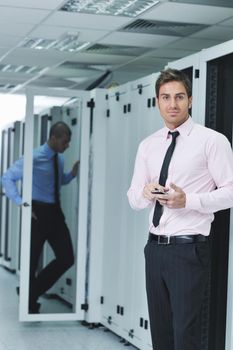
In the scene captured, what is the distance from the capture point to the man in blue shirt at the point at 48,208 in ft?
18.1

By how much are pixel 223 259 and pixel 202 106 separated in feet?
2.71

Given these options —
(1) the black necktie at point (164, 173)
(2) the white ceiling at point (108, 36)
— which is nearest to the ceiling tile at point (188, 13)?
(2) the white ceiling at point (108, 36)

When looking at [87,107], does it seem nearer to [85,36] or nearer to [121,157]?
[121,157]

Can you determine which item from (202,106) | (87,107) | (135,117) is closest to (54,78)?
(87,107)

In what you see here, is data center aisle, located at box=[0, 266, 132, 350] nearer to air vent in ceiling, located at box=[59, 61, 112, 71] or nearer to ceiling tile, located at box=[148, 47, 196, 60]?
ceiling tile, located at box=[148, 47, 196, 60]

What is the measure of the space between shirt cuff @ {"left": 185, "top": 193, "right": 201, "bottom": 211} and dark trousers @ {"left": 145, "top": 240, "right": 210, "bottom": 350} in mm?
187

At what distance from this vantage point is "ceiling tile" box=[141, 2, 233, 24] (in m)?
4.99

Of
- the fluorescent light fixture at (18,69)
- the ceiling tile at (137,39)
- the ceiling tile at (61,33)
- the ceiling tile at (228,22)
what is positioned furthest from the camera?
the fluorescent light fixture at (18,69)

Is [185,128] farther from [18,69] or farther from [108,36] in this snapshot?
[18,69]

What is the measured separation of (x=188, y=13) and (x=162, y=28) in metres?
0.69

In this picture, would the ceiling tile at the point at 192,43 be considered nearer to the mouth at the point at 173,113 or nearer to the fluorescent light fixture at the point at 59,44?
the fluorescent light fixture at the point at 59,44

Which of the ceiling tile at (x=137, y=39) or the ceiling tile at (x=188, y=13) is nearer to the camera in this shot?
the ceiling tile at (x=188, y=13)

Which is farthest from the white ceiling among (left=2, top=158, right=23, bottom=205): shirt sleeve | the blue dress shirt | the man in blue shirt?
(left=2, top=158, right=23, bottom=205): shirt sleeve

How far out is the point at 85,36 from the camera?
618cm
